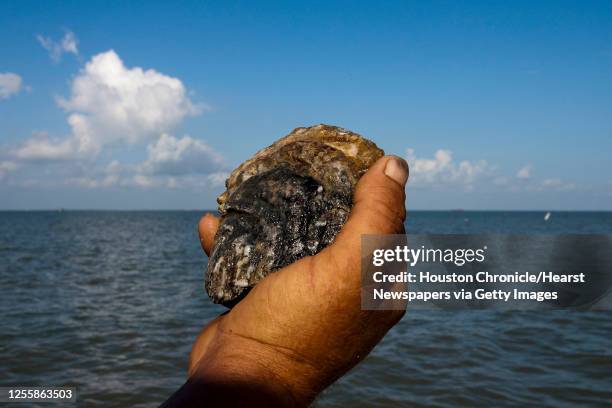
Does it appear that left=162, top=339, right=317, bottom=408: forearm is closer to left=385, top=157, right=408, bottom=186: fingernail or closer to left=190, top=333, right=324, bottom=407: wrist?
left=190, top=333, right=324, bottom=407: wrist

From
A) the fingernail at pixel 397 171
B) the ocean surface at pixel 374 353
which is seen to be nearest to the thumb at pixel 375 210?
the fingernail at pixel 397 171

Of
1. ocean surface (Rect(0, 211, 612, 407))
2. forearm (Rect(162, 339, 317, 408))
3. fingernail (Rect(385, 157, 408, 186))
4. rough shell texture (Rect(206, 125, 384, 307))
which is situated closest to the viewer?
forearm (Rect(162, 339, 317, 408))

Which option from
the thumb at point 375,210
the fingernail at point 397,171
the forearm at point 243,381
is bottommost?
the forearm at point 243,381

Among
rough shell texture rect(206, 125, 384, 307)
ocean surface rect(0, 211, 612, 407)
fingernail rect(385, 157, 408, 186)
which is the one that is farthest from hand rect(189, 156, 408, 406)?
ocean surface rect(0, 211, 612, 407)

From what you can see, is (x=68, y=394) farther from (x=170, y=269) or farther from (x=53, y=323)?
(x=170, y=269)

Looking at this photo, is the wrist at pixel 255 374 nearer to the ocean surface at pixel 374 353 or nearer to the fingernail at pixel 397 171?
the fingernail at pixel 397 171

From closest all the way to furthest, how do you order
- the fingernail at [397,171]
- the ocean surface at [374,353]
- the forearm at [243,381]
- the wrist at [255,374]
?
the forearm at [243,381] → the wrist at [255,374] → the fingernail at [397,171] → the ocean surface at [374,353]
